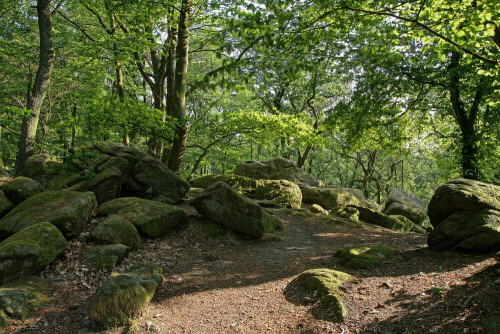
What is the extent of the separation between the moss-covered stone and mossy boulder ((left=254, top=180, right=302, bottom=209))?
908cm

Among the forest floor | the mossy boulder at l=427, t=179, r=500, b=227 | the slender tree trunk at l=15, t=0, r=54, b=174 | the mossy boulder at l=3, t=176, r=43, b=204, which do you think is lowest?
the forest floor

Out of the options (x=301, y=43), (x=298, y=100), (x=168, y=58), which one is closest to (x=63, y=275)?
(x=301, y=43)

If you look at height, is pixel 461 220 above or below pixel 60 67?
below

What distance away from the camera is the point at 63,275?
5727mm

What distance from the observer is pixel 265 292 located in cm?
587

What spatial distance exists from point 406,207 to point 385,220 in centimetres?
509

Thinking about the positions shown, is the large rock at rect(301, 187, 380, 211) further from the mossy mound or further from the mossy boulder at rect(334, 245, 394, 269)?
the mossy mound

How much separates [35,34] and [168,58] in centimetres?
978

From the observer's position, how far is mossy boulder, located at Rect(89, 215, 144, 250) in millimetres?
6957

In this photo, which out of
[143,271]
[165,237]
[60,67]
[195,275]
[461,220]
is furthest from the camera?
[60,67]

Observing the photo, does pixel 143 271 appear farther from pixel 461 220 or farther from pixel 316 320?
pixel 461 220

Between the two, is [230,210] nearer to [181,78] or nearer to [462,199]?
[462,199]

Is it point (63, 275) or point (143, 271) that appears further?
point (143, 271)

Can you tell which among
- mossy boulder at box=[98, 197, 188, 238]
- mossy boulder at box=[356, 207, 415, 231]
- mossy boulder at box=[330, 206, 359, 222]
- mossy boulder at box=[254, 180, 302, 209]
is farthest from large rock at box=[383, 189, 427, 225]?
mossy boulder at box=[98, 197, 188, 238]
